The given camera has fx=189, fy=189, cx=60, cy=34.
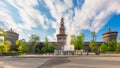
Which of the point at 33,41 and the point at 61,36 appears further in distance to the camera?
the point at 61,36

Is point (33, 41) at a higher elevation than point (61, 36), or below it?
below

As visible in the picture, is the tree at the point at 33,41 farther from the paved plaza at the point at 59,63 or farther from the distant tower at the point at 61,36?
the paved plaza at the point at 59,63

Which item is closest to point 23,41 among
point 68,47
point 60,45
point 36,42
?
point 36,42

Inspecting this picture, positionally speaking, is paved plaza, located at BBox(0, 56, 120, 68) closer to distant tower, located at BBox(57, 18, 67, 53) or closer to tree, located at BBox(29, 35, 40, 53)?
tree, located at BBox(29, 35, 40, 53)

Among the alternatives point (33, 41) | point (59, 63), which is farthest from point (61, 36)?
point (59, 63)

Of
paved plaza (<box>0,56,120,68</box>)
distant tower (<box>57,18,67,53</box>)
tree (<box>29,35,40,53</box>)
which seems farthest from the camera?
distant tower (<box>57,18,67,53</box>)

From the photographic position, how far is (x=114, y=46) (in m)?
92.8

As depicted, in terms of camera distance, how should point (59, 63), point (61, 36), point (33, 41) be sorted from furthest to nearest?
point (61, 36), point (33, 41), point (59, 63)

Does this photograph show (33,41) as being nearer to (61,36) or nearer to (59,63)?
(61,36)

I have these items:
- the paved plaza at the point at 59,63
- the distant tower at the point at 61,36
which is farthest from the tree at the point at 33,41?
the paved plaza at the point at 59,63

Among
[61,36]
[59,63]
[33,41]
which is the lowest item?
[59,63]

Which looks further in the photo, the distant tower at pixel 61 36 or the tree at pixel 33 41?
the distant tower at pixel 61 36

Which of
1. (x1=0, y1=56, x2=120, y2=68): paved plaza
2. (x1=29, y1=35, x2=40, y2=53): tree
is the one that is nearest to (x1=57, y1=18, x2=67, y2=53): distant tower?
(x1=29, y1=35, x2=40, y2=53): tree

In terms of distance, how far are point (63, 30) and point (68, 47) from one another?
92.2 ft
